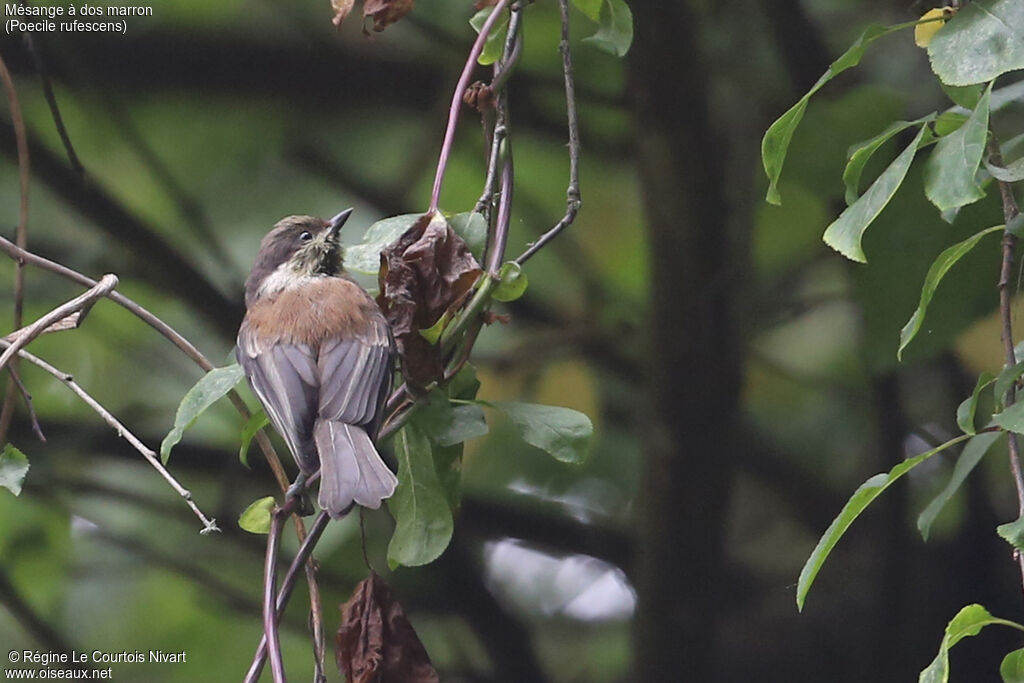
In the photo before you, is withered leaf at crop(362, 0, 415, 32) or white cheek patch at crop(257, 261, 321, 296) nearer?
withered leaf at crop(362, 0, 415, 32)

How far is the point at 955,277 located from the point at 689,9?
903 millimetres

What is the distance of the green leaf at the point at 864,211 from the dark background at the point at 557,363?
3.66 ft

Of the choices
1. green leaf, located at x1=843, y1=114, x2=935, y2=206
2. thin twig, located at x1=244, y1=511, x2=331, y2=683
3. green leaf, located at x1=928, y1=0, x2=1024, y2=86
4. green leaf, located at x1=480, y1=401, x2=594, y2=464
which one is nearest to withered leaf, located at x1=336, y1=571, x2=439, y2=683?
thin twig, located at x1=244, y1=511, x2=331, y2=683

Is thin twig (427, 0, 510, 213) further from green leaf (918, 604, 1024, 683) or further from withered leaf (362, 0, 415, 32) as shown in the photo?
green leaf (918, 604, 1024, 683)

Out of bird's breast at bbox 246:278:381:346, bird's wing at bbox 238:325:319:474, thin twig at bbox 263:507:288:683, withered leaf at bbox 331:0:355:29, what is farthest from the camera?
bird's breast at bbox 246:278:381:346

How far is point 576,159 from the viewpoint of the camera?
1.43 metres

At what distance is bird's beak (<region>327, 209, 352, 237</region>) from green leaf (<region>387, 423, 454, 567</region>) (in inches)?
29.1

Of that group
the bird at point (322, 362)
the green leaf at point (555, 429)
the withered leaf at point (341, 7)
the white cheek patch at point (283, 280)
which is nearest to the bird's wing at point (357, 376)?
the bird at point (322, 362)

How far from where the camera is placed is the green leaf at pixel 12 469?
1.38 m

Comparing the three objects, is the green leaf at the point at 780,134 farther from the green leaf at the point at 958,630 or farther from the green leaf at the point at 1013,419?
the green leaf at the point at 958,630

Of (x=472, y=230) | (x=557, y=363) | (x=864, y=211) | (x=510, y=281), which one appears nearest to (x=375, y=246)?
(x=472, y=230)

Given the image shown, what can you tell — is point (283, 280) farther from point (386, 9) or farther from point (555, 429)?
point (555, 429)

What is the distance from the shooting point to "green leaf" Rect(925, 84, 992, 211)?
1.21m

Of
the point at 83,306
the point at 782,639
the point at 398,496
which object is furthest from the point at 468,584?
the point at 83,306
